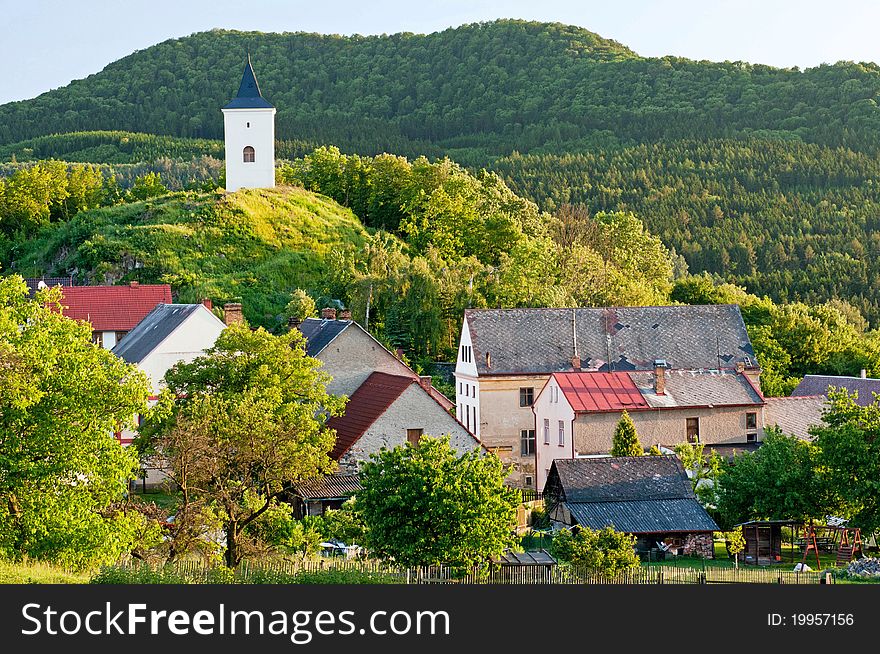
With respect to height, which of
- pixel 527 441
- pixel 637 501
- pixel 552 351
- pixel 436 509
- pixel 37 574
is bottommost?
pixel 637 501

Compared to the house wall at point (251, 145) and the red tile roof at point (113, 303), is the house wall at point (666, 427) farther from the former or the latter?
the house wall at point (251, 145)

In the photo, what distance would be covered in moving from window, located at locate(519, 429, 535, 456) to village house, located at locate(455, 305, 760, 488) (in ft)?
0.14

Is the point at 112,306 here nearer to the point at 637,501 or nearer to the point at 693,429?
the point at 693,429

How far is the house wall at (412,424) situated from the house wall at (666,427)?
24.2 ft

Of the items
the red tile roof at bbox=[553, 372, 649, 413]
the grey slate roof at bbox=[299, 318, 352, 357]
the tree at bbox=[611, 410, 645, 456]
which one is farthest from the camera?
the red tile roof at bbox=[553, 372, 649, 413]

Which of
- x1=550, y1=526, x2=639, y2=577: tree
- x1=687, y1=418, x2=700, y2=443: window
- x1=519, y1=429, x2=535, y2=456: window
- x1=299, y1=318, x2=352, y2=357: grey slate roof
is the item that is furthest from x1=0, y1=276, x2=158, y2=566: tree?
x1=519, y1=429, x2=535, y2=456: window

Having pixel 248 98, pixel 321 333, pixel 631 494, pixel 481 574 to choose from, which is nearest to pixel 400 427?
pixel 631 494

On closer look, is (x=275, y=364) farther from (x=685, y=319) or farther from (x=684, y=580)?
(x=685, y=319)

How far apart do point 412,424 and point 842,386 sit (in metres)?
25.7

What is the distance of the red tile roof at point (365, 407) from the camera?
4191cm

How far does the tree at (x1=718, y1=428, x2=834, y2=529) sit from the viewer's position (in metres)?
36.5

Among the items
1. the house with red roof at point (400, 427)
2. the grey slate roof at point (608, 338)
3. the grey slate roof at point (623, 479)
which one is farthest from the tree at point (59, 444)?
the grey slate roof at point (608, 338)

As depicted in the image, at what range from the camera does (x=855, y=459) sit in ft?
113

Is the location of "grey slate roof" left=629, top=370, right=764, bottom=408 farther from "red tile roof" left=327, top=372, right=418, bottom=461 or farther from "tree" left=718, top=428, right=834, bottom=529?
"red tile roof" left=327, top=372, right=418, bottom=461
